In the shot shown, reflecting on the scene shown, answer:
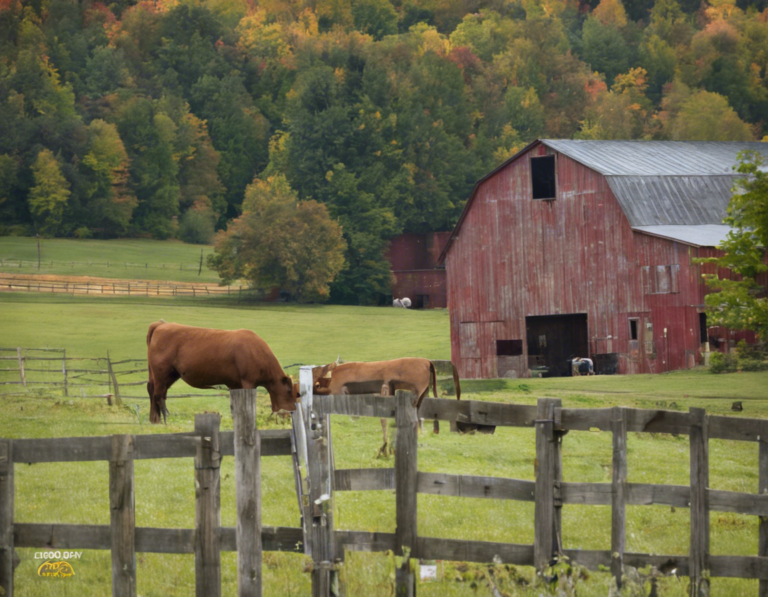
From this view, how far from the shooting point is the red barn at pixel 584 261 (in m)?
38.0

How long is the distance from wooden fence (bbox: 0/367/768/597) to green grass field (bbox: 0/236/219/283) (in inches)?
2928

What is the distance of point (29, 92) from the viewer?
11731 centimetres

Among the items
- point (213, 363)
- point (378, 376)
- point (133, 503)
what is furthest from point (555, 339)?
point (133, 503)

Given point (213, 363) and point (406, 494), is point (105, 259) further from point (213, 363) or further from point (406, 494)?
point (406, 494)

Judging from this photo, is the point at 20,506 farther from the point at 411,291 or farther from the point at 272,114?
the point at 272,114

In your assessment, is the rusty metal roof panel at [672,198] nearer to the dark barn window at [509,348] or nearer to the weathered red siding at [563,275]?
the weathered red siding at [563,275]

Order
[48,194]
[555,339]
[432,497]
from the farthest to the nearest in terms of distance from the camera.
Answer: [48,194]
[555,339]
[432,497]

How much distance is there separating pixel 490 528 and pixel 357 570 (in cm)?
326

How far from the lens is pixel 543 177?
40938 millimetres

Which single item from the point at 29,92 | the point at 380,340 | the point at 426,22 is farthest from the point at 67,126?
the point at 426,22

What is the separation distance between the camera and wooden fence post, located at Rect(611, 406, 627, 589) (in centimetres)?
880

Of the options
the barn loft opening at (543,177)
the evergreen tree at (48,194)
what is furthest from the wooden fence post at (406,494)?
the evergreen tree at (48,194)

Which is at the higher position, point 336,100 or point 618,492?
point 336,100

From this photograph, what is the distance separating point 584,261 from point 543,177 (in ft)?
→ 11.4
